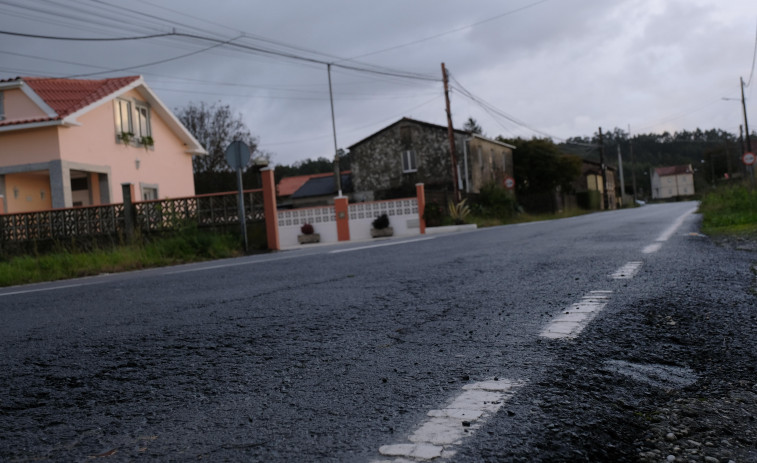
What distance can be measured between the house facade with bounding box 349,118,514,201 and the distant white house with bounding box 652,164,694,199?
102 meters

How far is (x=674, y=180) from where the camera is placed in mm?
128375

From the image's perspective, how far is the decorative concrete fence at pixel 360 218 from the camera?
2583cm

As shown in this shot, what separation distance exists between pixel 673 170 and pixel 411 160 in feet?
352

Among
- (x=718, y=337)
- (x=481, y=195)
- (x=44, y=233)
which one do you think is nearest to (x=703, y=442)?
(x=718, y=337)

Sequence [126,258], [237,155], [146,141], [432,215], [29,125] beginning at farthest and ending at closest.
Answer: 1. [432,215]
2. [146,141]
3. [29,125]
4. [237,155]
5. [126,258]

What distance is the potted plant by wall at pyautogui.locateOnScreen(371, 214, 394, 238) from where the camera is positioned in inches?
999

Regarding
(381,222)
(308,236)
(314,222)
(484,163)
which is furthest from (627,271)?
(484,163)

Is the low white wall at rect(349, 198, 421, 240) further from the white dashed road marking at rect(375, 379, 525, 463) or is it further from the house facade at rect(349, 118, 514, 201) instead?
the white dashed road marking at rect(375, 379, 525, 463)

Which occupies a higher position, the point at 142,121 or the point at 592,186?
the point at 142,121

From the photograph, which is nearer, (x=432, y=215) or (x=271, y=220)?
(x=271, y=220)

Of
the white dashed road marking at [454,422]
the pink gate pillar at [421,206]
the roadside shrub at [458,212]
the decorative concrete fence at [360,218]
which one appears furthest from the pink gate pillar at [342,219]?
the white dashed road marking at [454,422]

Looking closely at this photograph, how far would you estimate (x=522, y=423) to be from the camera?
5.87 ft

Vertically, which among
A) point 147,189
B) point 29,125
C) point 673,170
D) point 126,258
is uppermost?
point 673,170

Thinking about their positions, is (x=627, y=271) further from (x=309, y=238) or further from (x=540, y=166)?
(x=540, y=166)
